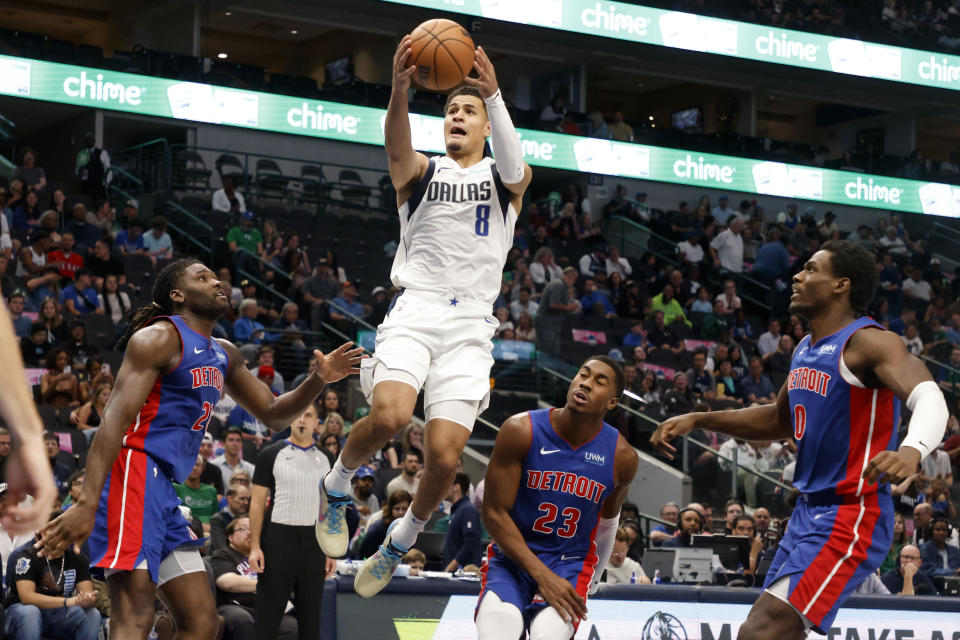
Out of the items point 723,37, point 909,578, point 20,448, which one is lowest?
point 909,578

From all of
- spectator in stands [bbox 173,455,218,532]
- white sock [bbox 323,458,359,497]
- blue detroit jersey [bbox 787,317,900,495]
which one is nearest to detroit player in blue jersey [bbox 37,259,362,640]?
white sock [bbox 323,458,359,497]

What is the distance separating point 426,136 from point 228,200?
4.19m

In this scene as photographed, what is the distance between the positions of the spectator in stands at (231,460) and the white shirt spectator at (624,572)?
11.9 ft

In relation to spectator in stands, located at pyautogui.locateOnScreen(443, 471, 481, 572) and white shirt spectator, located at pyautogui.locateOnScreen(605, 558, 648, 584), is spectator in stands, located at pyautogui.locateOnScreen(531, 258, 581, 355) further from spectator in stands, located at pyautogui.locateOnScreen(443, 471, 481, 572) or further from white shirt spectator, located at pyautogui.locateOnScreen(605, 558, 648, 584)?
spectator in stands, located at pyautogui.locateOnScreen(443, 471, 481, 572)

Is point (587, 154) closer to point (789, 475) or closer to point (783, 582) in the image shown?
point (789, 475)

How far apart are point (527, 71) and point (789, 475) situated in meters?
19.3

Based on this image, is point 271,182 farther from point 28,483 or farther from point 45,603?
point 28,483

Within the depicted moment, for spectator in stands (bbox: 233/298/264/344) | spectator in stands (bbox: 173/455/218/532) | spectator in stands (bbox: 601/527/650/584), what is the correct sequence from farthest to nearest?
spectator in stands (bbox: 233/298/264/344) → spectator in stands (bbox: 173/455/218/532) → spectator in stands (bbox: 601/527/650/584)

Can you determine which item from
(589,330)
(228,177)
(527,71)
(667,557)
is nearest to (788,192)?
(527,71)

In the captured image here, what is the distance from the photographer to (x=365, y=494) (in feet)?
40.0

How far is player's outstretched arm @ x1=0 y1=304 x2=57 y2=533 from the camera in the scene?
2314 millimetres

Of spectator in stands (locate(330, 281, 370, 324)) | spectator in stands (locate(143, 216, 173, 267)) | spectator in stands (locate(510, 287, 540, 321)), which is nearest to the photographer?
spectator in stands (locate(330, 281, 370, 324))

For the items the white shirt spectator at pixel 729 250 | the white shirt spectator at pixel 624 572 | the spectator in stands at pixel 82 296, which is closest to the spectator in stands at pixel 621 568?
the white shirt spectator at pixel 624 572

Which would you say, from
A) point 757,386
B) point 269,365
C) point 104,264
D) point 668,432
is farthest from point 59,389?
point 757,386
